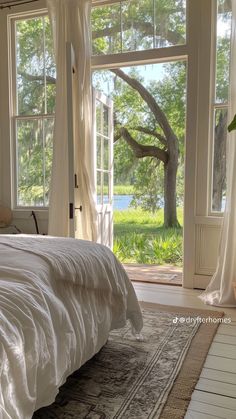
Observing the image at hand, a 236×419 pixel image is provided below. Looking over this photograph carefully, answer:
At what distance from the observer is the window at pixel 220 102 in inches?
128

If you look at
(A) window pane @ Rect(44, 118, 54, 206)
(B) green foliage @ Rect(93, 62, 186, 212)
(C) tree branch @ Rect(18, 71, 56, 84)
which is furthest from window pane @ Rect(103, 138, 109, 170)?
(B) green foliage @ Rect(93, 62, 186, 212)

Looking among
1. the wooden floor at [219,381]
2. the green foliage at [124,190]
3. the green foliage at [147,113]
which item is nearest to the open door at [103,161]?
the wooden floor at [219,381]

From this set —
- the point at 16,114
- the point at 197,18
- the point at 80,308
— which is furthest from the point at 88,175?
the point at 80,308

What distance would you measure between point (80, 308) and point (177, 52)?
2.84 meters

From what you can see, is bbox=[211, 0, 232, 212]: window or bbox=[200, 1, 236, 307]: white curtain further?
bbox=[211, 0, 232, 212]: window

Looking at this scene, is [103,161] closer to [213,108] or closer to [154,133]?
[213,108]

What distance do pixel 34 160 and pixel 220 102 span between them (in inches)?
87.3

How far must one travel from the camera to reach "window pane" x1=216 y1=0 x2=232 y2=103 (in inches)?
128

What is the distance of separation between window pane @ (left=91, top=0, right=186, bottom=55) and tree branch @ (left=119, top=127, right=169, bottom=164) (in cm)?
391

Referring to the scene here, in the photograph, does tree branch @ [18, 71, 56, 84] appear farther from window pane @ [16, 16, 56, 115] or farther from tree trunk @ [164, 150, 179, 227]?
tree trunk @ [164, 150, 179, 227]

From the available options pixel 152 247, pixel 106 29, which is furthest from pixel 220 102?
pixel 152 247

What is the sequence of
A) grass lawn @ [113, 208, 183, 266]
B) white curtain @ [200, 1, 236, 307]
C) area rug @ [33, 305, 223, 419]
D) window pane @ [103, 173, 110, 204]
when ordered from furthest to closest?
grass lawn @ [113, 208, 183, 266], window pane @ [103, 173, 110, 204], white curtain @ [200, 1, 236, 307], area rug @ [33, 305, 223, 419]

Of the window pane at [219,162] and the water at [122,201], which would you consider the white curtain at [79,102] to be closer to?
the window pane at [219,162]

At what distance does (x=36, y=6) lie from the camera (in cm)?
383
